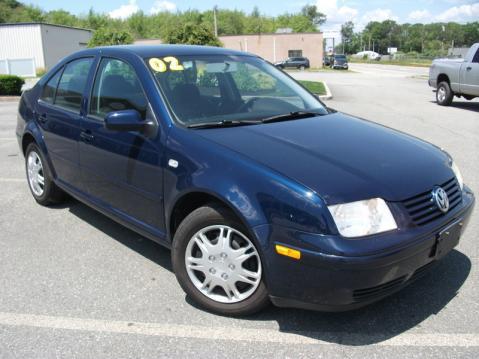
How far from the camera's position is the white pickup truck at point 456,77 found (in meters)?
13.4

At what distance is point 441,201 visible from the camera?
115 inches

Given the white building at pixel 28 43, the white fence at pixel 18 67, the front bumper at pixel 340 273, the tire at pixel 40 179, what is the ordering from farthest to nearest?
the white building at pixel 28 43 → the white fence at pixel 18 67 → the tire at pixel 40 179 → the front bumper at pixel 340 273

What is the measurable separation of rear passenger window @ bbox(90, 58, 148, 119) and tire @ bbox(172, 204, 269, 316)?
96 centimetres

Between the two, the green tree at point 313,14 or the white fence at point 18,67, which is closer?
the white fence at point 18,67

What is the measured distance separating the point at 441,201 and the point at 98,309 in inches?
88.9

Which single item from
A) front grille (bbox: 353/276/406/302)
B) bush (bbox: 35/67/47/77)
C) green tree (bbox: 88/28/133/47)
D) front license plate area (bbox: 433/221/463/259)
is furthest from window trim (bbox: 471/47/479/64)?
bush (bbox: 35/67/47/77)

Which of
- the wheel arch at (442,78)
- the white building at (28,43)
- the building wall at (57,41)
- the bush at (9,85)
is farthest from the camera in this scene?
the building wall at (57,41)

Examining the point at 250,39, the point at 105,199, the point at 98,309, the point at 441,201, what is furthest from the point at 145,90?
the point at 250,39

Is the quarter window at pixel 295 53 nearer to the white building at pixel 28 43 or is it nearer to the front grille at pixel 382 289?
the white building at pixel 28 43

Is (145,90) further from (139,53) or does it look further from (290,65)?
(290,65)

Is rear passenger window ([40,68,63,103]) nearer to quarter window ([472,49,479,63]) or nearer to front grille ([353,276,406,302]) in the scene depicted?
front grille ([353,276,406,302])

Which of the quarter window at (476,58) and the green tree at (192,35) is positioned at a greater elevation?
the green tree at (192,35)

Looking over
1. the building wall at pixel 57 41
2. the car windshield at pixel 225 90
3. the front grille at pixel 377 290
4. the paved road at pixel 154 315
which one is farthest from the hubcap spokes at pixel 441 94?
the building wall at pixel 57 41

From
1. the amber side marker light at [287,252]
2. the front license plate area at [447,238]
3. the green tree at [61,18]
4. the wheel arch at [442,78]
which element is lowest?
the front license plate area at [447,238]
